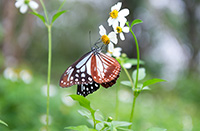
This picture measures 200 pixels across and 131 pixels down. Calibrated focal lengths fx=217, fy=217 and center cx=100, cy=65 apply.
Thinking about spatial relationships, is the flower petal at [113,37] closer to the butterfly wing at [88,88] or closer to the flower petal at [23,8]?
the butterfly wing at [88,88]

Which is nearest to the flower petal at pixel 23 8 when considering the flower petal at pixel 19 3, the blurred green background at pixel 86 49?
the flower petal at pixel 19 3

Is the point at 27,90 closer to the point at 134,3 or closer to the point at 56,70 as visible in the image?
the point at 134,3

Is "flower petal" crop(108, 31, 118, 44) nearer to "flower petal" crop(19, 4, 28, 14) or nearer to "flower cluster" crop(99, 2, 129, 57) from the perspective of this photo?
"flower cluster" crop(99, 2, 129, 57)

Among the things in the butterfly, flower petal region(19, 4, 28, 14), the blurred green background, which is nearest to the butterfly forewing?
the butterfly

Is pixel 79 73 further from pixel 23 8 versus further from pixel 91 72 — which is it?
pixel 23 8

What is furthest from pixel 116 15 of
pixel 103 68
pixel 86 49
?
pixel 86 49

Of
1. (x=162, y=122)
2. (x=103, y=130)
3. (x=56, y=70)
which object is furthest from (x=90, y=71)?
(x=56, y=70)
